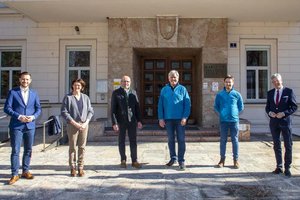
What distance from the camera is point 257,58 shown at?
12.5 metres

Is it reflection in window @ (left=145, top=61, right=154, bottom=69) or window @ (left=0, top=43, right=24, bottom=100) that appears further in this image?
reflection in window @ (left=145, top=61, right=154, bottom=69)

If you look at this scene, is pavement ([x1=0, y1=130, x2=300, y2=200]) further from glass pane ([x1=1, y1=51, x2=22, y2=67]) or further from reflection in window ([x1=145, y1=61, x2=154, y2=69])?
glass pane ([x1=1, y1=51, x2=22, y2=67])

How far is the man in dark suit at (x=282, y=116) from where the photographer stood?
233 inches

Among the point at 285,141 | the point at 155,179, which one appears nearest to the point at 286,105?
the point at 285,141

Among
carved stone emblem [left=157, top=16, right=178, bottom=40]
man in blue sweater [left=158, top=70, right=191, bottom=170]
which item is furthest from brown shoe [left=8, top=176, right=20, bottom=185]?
carved stone emblem [left=157, top=16, right=178, bottom=40]

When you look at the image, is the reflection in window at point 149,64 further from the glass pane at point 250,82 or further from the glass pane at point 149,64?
the glass pane at point 250,82

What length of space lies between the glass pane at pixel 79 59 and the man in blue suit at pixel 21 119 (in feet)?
22.7

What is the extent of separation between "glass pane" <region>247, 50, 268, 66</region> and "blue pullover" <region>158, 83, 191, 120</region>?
6.75 meters

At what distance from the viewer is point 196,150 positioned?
28.3 ft

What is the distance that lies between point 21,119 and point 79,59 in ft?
24.2

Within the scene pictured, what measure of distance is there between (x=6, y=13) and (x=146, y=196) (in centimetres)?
1036

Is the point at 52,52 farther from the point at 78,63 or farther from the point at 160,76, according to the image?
the point at 160,76

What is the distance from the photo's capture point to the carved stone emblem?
433 inches

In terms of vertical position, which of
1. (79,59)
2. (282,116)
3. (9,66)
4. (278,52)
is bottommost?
(282,116)
